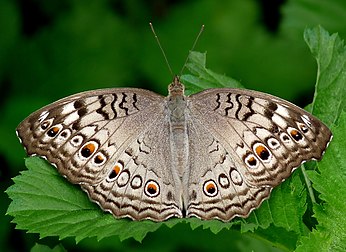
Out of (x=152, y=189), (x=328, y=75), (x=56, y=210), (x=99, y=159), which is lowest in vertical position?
(x=56, y=210)

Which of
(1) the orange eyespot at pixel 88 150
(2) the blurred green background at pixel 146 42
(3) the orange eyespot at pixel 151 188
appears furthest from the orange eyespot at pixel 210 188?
(2) the blurred green background at pixel 146 42

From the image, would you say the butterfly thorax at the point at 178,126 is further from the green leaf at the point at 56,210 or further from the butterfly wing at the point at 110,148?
the green leaf at the point at 56,210

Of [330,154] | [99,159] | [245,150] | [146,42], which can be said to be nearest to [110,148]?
[99,159]

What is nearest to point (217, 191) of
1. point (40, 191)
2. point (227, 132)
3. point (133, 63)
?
point (227, 132)

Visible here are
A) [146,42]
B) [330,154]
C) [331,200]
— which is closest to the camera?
[331,200]

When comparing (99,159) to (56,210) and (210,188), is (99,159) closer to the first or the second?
(56,210)

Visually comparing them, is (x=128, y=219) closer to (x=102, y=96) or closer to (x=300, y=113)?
(x=102, y=96)

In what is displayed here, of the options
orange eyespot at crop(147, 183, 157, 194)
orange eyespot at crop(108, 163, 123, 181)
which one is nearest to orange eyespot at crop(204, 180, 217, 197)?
orange eyespot at crop(147, 183, 157, 194)
